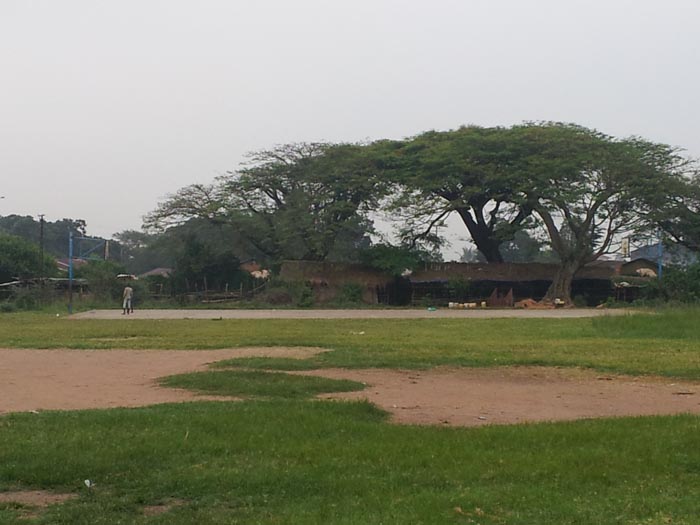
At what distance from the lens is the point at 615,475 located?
21.4ft

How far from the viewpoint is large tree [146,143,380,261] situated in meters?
52.1

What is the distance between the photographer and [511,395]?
11.8 meters

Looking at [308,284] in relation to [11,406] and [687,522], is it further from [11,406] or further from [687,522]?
[687,522]

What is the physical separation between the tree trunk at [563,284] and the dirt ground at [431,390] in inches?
1400

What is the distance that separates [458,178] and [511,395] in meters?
38.5

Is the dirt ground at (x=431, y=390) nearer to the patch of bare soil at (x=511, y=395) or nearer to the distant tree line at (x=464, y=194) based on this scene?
the patch of bare soil at (x=511, y=395)

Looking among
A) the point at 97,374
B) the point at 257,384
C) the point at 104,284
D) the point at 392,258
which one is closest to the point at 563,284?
the point at 392,258

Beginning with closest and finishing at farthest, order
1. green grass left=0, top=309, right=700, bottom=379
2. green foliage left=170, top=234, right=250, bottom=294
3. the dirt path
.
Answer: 1. green grass left=0, top=309, right=700, bottom=379
2. the dirt path
3. green foliage left=170, top=234, right=250, bottom=294

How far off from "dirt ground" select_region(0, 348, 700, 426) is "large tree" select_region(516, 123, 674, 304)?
1329 inches

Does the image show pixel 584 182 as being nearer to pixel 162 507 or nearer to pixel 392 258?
pixel 392 258

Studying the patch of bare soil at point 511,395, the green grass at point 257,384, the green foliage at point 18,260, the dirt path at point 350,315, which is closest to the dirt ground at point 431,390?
the patch of bare soil at point 511,395

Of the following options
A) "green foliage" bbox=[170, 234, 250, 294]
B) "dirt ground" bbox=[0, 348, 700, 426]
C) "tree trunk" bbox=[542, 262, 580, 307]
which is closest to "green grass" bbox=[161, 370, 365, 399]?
"dirt ground" bbox=[0, 348, 700, 426]

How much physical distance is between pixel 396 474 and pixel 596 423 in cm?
335

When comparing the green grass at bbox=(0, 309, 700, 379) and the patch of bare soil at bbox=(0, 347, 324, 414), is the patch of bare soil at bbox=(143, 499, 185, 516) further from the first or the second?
the green grass at bbox=(0, 309, 700, 379)
